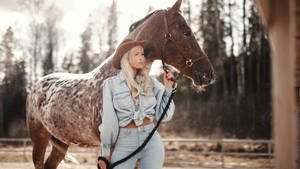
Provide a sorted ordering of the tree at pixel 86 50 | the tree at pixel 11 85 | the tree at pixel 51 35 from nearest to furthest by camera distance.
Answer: the tree at pixel 51 35 < the tree at pixel 11 85 < the tree at pixel 86 50

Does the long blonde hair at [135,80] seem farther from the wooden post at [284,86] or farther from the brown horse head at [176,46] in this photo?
the wooden post at [284,86]

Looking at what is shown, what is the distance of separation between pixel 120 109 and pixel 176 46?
130cm

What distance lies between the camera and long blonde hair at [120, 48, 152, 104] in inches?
101

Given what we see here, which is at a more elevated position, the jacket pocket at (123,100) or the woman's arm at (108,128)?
the jacket pocket at (123,100)

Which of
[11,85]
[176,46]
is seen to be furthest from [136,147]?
[11,85]

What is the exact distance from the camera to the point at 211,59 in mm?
19641

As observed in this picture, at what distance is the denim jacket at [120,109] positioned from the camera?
8.19 ft

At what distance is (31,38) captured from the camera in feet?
75.2

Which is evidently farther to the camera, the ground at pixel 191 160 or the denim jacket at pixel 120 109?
the ground at pixel 191 160

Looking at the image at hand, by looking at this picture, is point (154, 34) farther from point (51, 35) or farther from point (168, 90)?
point (51, 35)

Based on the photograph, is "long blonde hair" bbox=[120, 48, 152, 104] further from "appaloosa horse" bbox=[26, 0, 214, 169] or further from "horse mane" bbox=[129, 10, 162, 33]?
"horse mane" bbox=[129, 10, 162, 33]

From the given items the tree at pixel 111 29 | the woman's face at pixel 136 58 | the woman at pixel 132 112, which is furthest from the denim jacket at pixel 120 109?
the tree at pixel 111 29

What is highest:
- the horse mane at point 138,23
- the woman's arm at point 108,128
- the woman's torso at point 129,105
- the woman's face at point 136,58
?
the horse mane at point 138,23

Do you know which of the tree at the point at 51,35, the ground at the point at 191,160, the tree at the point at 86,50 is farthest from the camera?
the tree at the point at 86,50
